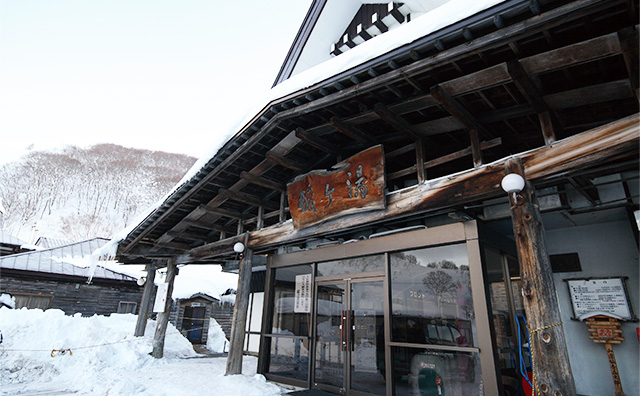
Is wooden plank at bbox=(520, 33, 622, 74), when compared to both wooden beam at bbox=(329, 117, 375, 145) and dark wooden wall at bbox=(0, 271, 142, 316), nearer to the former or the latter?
wooden beam at bbox=(329, 117, 375, 145)

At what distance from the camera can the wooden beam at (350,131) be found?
480 centimetres

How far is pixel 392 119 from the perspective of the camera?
14.6 ft

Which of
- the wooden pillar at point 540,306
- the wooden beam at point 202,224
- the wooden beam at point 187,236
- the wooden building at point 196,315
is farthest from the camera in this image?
the wooden building at point 196,315

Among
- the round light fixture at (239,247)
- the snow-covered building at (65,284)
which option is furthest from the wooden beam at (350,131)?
the snow-covered building at (65,284)

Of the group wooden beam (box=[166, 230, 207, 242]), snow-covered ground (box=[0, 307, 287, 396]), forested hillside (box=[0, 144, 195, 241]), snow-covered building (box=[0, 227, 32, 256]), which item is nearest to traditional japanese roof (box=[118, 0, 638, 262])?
wooden beam (box=[166, 230, 207, 242])

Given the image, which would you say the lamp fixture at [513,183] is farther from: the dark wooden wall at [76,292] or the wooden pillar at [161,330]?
the dark wooden wall at [76,292]

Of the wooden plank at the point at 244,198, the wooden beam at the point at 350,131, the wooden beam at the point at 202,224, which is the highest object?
the wooden beam at the point at 350,131

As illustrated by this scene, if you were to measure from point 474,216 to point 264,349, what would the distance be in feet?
17.7

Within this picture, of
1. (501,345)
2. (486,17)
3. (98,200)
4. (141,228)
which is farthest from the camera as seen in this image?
(98,200)

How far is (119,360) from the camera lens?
29.4 feet

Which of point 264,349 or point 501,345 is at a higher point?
point 501,345

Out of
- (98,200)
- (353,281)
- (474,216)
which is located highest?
(98,200)

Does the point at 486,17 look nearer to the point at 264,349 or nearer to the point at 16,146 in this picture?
the point at 264,349

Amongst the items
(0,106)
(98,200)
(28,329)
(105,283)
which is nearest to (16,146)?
(0,106)
